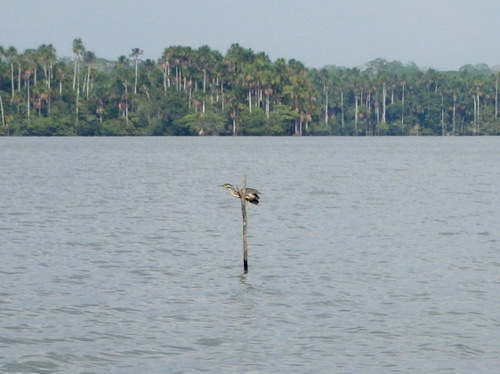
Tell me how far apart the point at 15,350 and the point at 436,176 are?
7089cm

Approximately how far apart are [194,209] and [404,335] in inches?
1270

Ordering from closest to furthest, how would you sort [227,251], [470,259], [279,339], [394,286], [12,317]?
[279,339] < [12,317] < [394,286] < [470,259] < [227,251]

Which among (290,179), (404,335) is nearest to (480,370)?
(404,335)

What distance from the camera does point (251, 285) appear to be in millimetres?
28578

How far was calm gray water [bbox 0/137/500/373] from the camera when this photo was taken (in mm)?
20609

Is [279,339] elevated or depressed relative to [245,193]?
depressed

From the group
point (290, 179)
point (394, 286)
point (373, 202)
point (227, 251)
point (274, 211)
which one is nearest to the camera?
point (394, 286)

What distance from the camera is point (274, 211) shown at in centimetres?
5250

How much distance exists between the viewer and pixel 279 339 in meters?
21.9

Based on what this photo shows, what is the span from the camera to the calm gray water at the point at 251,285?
2061 cm

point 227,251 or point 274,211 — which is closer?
point 227,251

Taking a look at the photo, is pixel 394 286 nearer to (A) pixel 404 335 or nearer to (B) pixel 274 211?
(A) pixel 404 335

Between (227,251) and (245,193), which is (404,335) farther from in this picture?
(227,251)

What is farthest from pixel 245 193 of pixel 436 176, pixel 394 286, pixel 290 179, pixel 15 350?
pixel 436 176
